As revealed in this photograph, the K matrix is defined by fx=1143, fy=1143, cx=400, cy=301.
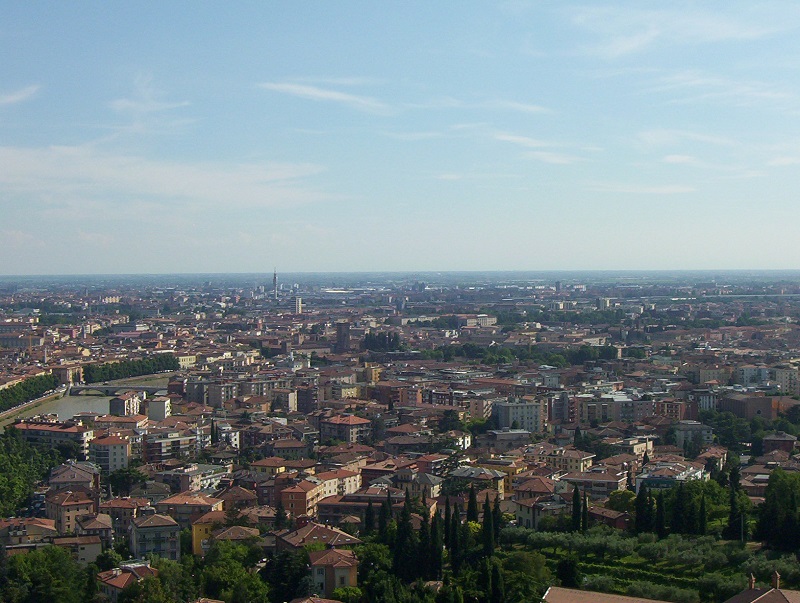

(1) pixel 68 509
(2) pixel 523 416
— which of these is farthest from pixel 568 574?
(2) pixel 523 416

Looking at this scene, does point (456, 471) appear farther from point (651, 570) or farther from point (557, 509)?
point (651, 570)

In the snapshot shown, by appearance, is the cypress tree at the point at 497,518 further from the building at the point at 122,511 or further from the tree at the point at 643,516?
the building at the point at 122,511

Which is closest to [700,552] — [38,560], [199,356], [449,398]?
[38,560]

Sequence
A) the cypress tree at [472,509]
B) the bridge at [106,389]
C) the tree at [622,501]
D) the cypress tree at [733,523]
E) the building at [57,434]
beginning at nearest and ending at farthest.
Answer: the cypress tree at [733,523], the cypress tree at [472,509], the tree at [622,501], the building at [57,434], the bridge at [106,389]

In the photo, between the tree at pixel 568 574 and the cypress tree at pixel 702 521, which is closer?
the tree at pixel 568 574

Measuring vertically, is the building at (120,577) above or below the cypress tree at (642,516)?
below

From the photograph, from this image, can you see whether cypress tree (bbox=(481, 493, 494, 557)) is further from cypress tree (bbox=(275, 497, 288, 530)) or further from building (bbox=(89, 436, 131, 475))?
building (bbox=(89, 436, 131, 475))

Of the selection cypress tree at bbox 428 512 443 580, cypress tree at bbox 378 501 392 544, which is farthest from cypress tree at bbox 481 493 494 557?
cypress tree at bbox 378 501 392 544

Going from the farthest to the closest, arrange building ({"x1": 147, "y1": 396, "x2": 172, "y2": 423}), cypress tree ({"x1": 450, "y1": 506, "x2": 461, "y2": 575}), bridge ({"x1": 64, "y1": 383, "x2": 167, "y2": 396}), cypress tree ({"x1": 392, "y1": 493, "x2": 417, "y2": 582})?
bridge ({"x1": 64, "y1": 383, "x2": 167, "y2": 396}) → building ({"x1": 147, "y1": 396, "x2": 172, "y2": 423}) → cypress tree ({"x1": 450, "y1": 506, "x2": 461, "y2": 575}) → cypress tree ({"x1": 392, "y1": 493, "x2": 417, "y2": 582})

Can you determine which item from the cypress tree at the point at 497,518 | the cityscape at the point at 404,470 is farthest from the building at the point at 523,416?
the cypress tree at the point at 497,518
